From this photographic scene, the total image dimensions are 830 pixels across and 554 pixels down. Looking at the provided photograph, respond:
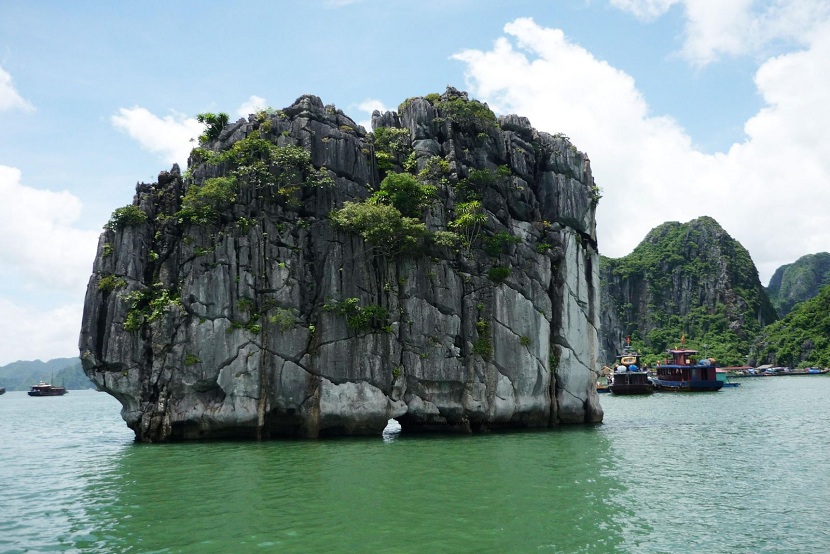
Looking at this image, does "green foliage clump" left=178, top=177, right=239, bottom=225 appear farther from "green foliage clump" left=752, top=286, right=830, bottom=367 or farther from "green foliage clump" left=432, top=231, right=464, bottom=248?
"green foliage clump" left=752, top=286, right=830, bottom=367

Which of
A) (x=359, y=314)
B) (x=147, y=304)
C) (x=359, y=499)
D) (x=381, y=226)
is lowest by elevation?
(x=359, y=499)

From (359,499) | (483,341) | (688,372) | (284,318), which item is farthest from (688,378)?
(359,499)

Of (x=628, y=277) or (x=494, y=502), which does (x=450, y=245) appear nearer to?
(x=494, y=502)

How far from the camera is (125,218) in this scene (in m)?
27.7

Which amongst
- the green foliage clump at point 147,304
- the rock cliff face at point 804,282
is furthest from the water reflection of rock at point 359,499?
the rock cliff face at point 804,282

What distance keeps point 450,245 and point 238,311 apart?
10.3m

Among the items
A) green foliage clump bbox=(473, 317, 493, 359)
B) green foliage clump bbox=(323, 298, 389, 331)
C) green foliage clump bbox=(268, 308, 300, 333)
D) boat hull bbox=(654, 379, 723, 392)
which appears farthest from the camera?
boat hull bbox=(654, 379, 723, 392)

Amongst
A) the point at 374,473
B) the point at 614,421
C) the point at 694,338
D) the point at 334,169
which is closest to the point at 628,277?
the point at 694,338

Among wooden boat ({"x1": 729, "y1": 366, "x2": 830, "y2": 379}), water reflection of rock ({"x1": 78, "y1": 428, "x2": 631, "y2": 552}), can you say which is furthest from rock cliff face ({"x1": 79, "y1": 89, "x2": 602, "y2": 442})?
wooden boat ({"x1": 729, "y1": 366, "x2": 830, "y2": 379})

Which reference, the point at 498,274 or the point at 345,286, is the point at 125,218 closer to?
the point at 345,286

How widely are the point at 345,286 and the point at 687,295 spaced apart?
135m

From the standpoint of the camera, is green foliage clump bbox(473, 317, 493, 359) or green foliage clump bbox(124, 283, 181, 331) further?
green foliage clump bbox(473, 317, 493, 359)

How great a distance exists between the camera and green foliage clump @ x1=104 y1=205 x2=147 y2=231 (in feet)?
90.8

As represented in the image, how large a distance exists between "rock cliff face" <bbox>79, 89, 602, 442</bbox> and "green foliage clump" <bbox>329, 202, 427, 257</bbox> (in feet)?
0.31
